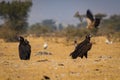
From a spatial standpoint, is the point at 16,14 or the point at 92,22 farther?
the point at 16,14

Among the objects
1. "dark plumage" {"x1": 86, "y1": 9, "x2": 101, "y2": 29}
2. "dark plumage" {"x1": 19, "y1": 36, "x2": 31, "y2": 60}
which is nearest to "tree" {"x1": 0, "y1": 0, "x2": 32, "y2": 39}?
"dark plumage" {"x1": 86, "y1": 9, "x2": 101, "y2": 29}

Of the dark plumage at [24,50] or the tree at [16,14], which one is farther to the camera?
the tree at [16,14]

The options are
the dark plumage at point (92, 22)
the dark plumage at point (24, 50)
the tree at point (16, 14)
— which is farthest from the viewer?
the tree at point (16, 14)

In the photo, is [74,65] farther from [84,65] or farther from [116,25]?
[116,25]

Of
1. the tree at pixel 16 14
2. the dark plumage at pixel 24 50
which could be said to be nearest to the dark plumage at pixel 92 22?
the tree at pixel 16 14

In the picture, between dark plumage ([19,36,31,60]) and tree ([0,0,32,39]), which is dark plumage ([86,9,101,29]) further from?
dark plumage ([19,36,31,60])

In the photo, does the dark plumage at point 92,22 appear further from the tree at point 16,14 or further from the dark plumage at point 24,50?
the dark plumage at point 24,50

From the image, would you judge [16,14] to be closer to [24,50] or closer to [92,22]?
[92,22]

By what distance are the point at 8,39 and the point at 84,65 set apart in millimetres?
35052

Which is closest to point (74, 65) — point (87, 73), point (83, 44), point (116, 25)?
point (87, 73)

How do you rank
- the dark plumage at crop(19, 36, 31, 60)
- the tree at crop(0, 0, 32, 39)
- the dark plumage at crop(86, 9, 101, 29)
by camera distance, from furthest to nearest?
the tree at crop(0, 0, 32, 39) < the dark plumage at crop(86, 9, 101, 29) < the dark plumage at crop(19, 36, 31, 60)

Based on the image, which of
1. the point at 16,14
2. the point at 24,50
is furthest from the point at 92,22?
the point at 24,50

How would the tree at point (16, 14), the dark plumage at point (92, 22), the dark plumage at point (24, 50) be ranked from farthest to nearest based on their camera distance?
the tree at point (16, 14) → the dark plumage at point (92, 22) → the dark plumage at point (24, 50)

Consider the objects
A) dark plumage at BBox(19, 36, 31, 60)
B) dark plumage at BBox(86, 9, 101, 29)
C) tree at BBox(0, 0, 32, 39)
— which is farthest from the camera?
tree at BBox(0, 0, 32, 39)
